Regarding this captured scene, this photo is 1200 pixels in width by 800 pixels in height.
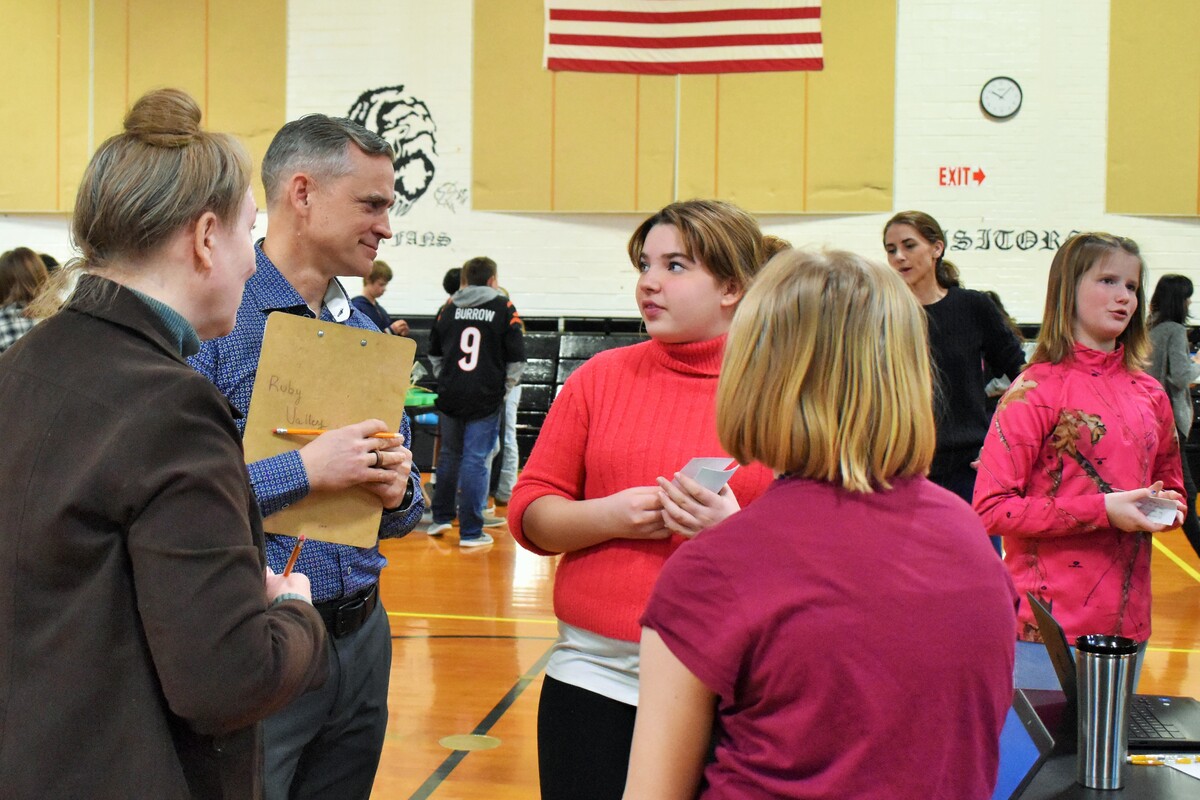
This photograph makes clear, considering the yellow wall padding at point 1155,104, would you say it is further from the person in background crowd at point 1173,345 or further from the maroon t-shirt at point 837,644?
the maroon t-shirt at point 837,644

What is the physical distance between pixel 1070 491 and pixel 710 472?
3.90ft

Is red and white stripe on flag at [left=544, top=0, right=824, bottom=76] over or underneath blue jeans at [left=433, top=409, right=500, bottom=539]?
over

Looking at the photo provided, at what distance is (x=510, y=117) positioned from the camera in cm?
1111

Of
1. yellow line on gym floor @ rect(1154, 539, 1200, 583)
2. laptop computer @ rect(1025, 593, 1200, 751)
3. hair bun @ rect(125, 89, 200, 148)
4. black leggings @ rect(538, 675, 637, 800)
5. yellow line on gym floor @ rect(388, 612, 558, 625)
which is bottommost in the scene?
yellow line on gym floor @ rect(1154, 539, 1200, 583)

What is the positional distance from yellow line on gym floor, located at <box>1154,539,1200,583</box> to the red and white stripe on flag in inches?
211

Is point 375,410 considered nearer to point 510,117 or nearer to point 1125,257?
point 1125,257

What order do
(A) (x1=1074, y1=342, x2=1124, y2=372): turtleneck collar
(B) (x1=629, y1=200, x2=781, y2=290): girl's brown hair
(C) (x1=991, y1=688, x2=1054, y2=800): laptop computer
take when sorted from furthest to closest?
1. (A) (x1=1074, y1=342, x2=1124, y2=372): turtleneck collar
2. (B) (x1=629, y1=200, x2=781, y2=290): girl's brown hair
3. (C) (x1=991, y1=688, x2=1054, y2=800): laptop computer

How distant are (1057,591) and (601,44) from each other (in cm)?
930

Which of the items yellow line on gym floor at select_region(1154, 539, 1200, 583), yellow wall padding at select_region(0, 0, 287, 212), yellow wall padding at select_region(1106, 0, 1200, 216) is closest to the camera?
yellow line on gym floor at select_region(1154, 539, 1200, 583)

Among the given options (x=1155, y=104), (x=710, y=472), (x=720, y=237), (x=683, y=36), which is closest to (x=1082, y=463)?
(x=720, y=237)

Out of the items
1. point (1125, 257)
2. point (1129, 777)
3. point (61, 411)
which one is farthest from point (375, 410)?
point (1125, 257)

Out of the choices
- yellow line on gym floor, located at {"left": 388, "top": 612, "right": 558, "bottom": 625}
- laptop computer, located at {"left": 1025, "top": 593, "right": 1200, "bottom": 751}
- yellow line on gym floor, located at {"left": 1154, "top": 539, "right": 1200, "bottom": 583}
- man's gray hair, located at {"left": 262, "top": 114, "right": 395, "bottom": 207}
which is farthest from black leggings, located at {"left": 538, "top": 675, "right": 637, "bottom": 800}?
yellow line on gym floor, located at {"left": 1154, "top": 539, "right": 1200, "bottom": 583}

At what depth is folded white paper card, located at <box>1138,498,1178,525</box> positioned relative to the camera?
234 centimetres

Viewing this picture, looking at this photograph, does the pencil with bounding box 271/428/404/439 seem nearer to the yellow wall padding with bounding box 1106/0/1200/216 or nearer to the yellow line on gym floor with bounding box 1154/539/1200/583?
the yellow line on gym floor with bounding box 1154/539/1200/583
